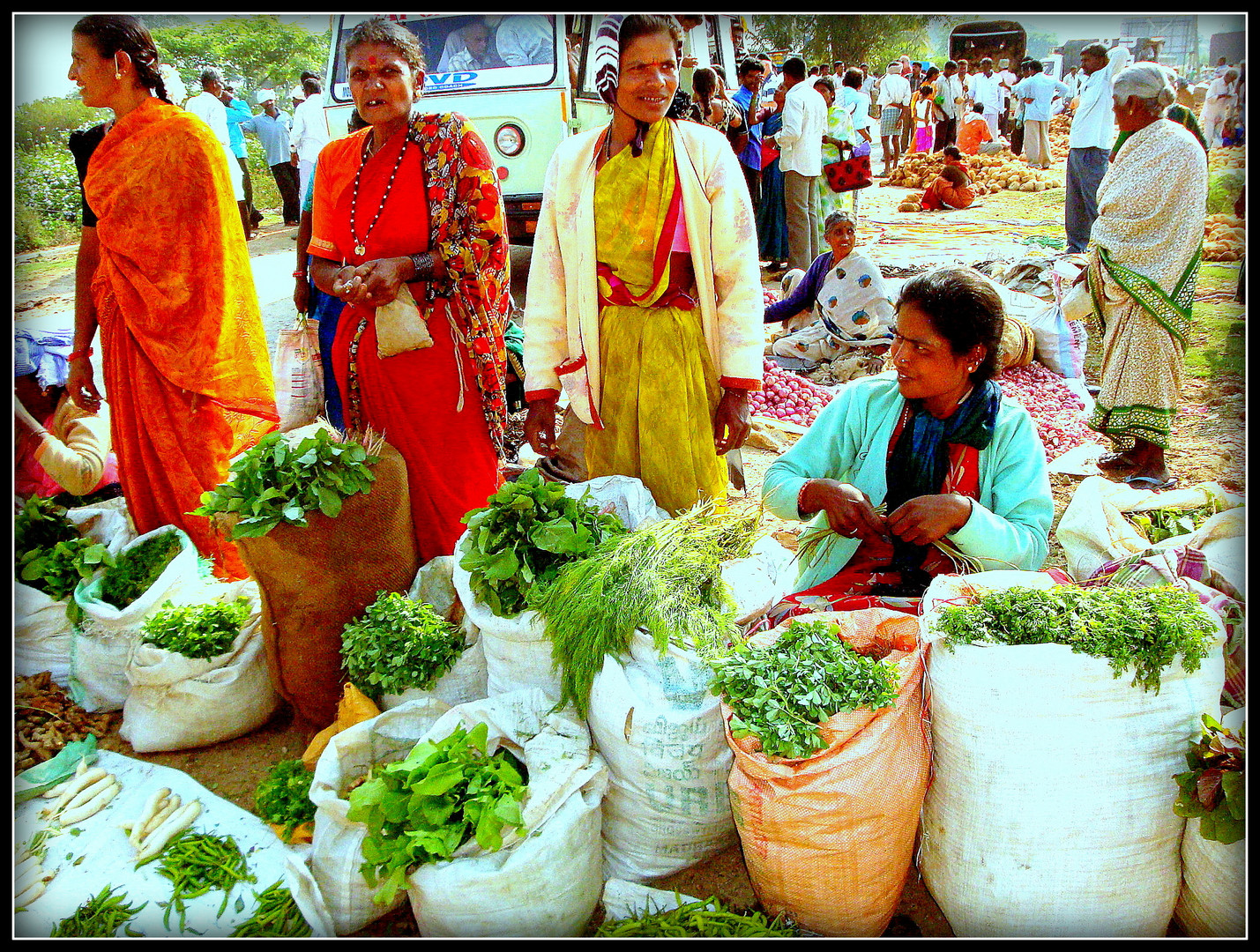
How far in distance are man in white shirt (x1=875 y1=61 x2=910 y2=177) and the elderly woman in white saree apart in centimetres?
1483

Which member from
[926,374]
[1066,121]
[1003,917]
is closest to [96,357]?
[926,374]

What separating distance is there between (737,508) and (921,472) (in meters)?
0.50

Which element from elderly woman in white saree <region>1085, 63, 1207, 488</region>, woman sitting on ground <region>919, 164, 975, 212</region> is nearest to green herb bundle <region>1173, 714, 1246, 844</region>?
elderly woman in white saree <region>1085, 63, 1207, 488</region>

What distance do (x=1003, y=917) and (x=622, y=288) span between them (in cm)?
188

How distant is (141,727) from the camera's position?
2768mm

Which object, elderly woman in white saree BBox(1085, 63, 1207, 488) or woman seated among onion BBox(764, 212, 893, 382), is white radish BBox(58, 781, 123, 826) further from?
woman seated among onion BBox(764, 212, 893, 382)

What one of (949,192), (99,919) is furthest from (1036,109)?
(99,919)

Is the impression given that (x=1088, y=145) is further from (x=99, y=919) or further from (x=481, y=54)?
(x=99, y=919)

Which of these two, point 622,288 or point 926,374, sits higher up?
point 622,288

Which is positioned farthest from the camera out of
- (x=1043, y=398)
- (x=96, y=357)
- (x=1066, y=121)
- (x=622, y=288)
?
(x=1066, y=121)

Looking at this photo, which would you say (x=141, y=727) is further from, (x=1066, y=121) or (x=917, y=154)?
(x=1066, y=121)

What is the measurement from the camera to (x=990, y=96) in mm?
17359

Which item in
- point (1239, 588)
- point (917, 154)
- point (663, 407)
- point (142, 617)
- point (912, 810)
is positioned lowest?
point (912, 810)

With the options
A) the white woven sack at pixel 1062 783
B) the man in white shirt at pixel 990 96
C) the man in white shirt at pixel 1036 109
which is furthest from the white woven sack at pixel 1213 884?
the man in white shirt at pixel 990 96
